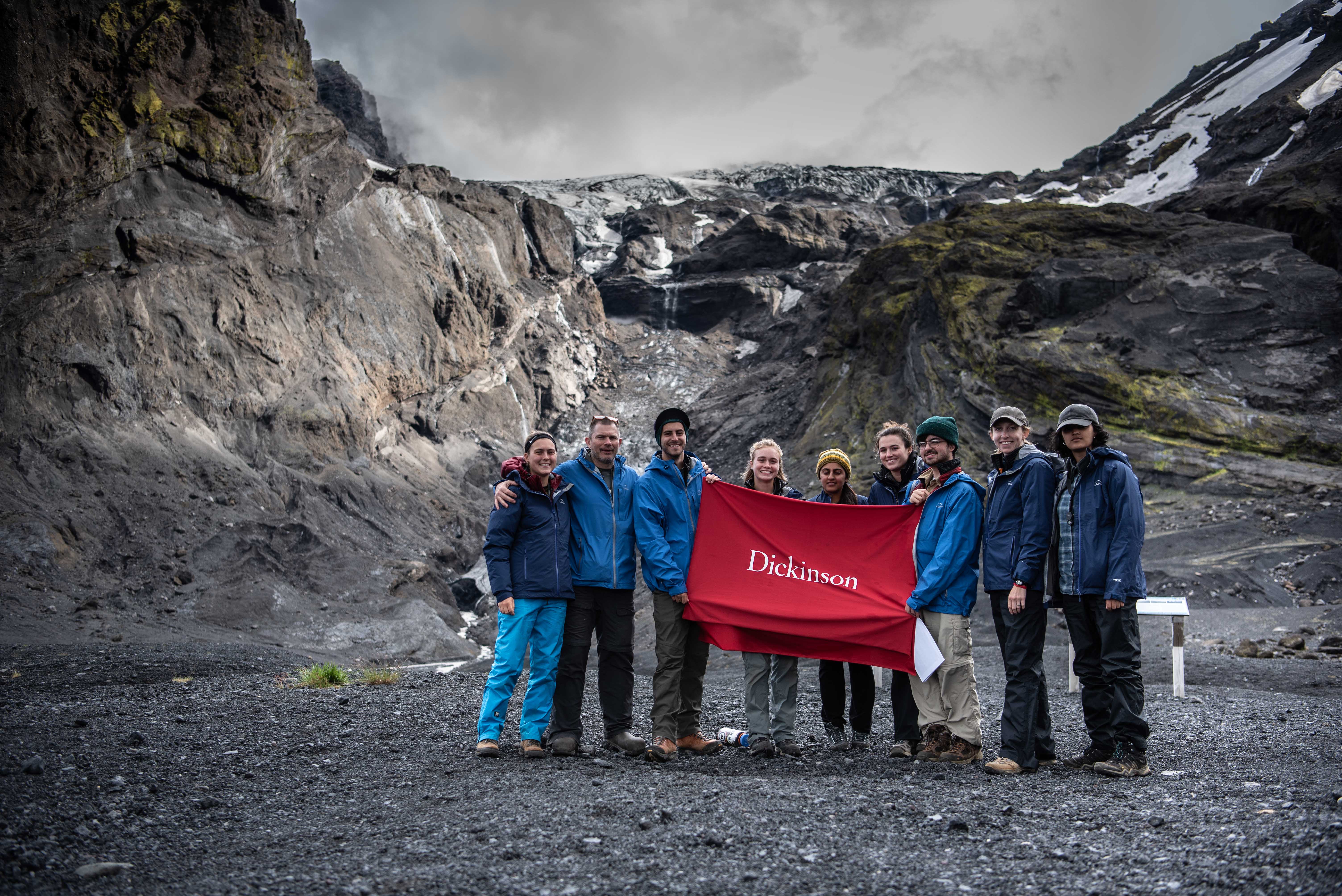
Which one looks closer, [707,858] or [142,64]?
[707,858]

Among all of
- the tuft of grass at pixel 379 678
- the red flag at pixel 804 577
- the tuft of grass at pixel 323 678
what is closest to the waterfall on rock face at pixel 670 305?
the tuft of grass at pixel 379 678

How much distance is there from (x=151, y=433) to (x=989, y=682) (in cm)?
2961

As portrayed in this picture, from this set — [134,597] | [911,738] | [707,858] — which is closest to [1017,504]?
[911,738]

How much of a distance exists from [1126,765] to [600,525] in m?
4.09

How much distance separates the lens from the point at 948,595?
618 centimetres

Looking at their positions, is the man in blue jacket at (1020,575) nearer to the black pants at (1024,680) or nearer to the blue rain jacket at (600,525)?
the black pants at (1024,680)

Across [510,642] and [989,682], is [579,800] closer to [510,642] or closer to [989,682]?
[510,642]

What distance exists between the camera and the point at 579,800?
4949mm

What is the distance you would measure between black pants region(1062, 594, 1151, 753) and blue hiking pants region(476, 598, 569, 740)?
3780 mm

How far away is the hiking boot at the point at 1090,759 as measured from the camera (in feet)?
19.3

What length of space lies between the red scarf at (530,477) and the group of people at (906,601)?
0.05 feet

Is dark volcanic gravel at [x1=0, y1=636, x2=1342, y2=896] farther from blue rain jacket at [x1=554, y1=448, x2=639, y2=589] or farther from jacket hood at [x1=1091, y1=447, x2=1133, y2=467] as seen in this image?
jacket hood at [x1=1091, y1=447, x2=1133, y2=467]

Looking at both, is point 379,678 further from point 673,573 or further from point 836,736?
point 836,736

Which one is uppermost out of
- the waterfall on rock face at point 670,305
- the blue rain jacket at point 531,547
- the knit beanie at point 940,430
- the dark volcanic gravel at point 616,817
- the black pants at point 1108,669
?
the waterfall on rock face at point 670,305
